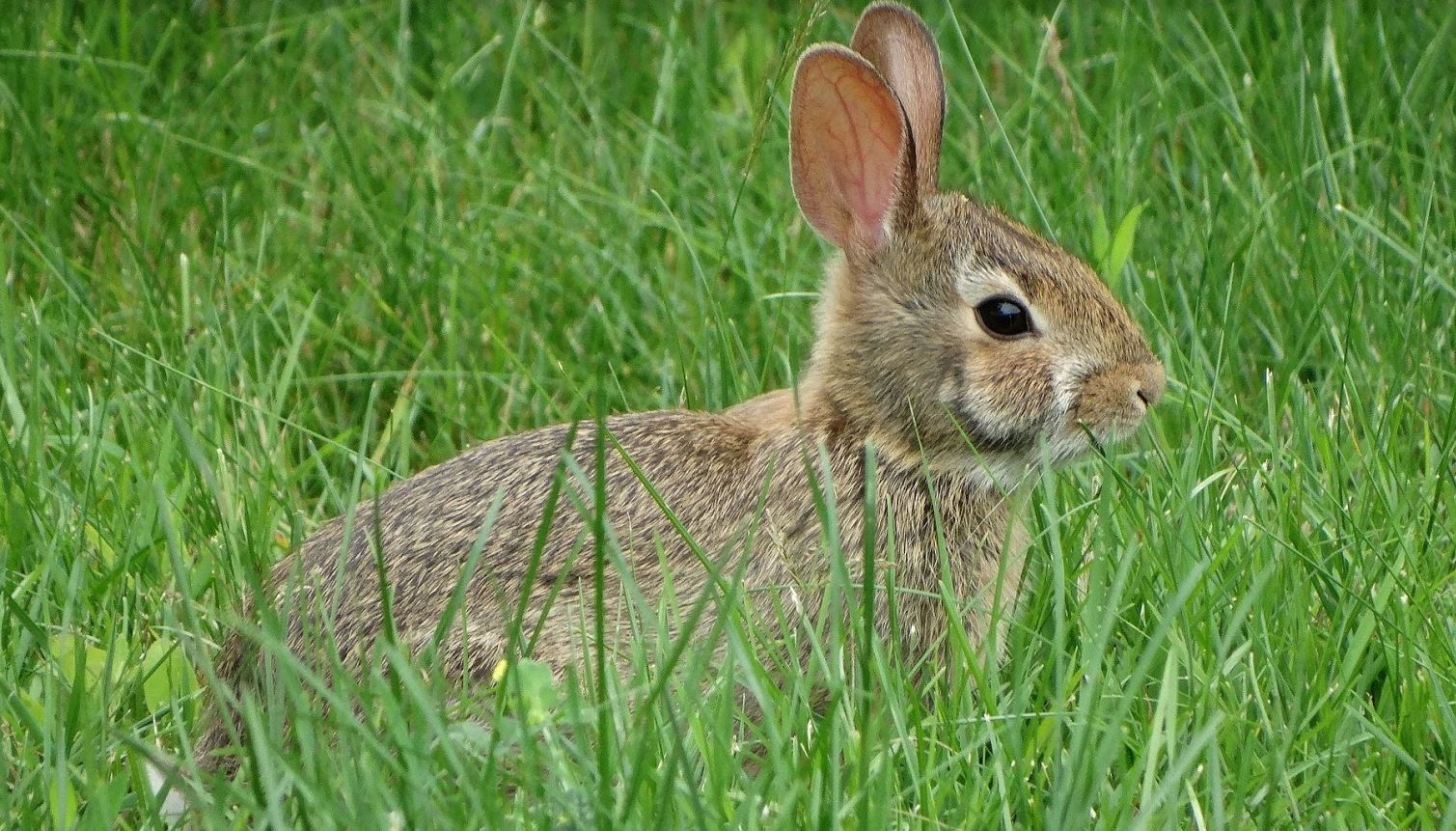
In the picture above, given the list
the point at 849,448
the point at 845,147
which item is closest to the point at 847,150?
the point at 845,147

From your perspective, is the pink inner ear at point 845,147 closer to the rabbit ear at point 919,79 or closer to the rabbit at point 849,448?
the rabbit at point 849,448

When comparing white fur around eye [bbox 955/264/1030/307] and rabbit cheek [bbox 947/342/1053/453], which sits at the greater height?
white fur around eye [bbox 955/264/1030/307]

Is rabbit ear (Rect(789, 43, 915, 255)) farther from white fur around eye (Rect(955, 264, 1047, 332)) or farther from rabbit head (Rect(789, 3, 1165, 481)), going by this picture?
white fur around eye (Rect(955, 264, 1047, 332))

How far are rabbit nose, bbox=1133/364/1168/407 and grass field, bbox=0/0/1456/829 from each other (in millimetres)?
95

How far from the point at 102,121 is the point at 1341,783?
3.93 m

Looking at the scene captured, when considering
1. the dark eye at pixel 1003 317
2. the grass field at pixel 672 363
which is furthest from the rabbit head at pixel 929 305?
the grass field at pixel 672 363

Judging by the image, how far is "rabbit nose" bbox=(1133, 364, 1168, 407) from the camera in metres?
3.83

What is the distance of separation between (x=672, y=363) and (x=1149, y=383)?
4.41 ft

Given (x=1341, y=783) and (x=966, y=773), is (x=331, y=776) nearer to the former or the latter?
(x=966, y=773)

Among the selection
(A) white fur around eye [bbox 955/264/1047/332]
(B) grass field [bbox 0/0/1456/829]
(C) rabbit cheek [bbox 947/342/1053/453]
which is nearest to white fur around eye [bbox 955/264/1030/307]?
(A) white fur around eye [bbox 955/264/1047/332]

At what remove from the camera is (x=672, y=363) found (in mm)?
4844

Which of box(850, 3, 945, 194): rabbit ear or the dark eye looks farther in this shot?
box(850, 3, 945, 194): rabbit ear

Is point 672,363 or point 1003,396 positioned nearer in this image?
point 1003,396

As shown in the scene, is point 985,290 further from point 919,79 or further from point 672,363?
point 672,363
